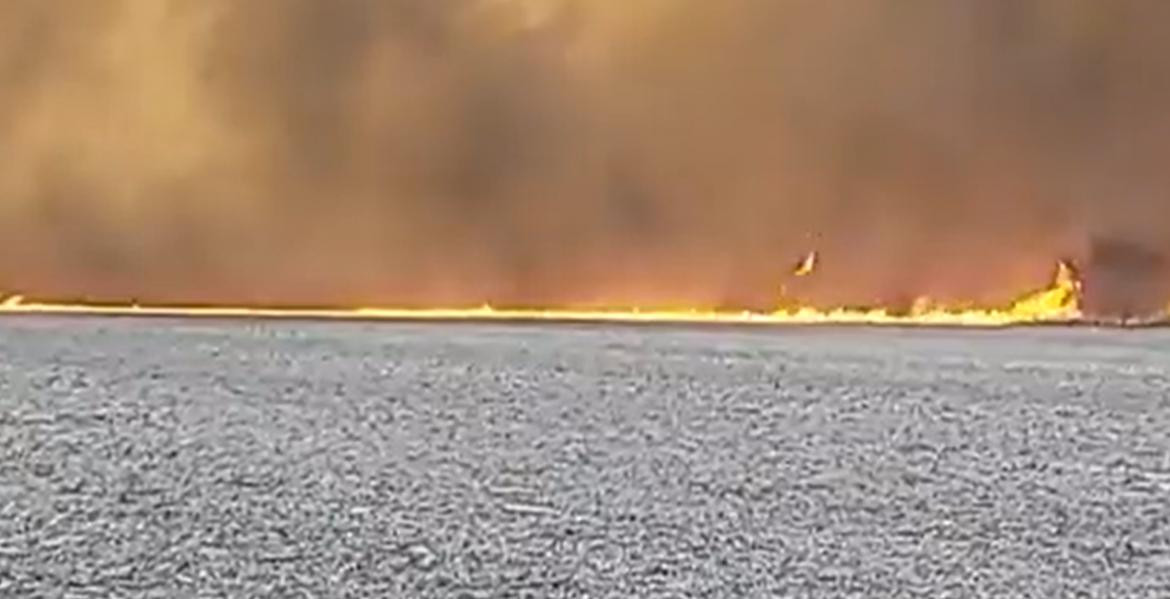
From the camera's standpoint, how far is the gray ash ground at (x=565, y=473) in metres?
0.57

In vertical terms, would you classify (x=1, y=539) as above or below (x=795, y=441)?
below

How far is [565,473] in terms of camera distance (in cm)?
69

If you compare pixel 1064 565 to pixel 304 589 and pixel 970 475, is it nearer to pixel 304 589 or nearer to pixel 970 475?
pixel 970 475

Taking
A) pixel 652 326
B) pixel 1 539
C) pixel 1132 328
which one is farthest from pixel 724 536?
pixel 1132 328

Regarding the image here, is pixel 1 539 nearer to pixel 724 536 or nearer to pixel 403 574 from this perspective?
pixel 403 574

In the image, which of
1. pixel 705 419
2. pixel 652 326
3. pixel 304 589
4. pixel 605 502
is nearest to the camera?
pixel 304 589

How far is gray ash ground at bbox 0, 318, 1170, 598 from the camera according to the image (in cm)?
57

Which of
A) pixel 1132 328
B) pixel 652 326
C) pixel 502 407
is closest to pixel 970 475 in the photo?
pixel 502 407

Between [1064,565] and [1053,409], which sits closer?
[1064,565]

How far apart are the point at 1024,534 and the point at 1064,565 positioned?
Answer: 0.03m

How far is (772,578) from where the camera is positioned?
57 centimetres

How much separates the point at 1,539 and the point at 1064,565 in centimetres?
37

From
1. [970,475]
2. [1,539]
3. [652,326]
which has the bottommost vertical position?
[1,539]

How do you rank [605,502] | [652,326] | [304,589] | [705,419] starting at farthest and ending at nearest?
[652,326] < [705,419] < [605,502] < [304,589]
